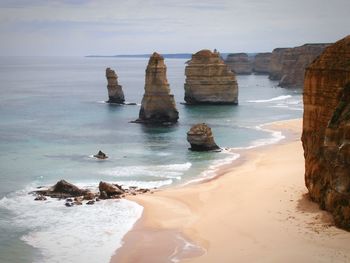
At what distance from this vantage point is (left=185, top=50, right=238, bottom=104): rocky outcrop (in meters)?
84.0

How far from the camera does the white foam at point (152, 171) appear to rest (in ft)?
132

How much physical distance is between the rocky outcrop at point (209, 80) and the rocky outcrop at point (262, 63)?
4134 inches

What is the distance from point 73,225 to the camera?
28281mm

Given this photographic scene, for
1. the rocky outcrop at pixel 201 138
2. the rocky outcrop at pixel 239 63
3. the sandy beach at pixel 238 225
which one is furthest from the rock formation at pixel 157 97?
the rocky outcrop at pixel 239 63

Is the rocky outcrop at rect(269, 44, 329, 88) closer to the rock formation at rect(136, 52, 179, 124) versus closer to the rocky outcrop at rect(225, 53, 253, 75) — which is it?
the rocky outcrop at rect(225, 53, 253, 75)

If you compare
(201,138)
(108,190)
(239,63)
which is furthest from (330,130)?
(239,63)

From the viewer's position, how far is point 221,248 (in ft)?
79.0

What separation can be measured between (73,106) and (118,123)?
24444mm

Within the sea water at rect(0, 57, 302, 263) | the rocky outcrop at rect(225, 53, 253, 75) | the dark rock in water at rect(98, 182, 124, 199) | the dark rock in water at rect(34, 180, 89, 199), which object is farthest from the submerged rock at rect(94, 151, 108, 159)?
the rocky outcrop at rect(225, 53, 253, 75)

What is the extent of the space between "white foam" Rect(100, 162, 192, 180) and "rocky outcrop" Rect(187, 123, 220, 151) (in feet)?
15.3

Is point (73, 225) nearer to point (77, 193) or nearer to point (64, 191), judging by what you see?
point (77, 193)

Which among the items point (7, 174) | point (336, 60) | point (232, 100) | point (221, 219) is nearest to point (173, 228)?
point (221, 219)

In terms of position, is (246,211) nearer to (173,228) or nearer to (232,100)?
(173,228)

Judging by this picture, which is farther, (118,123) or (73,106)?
(73,106)
